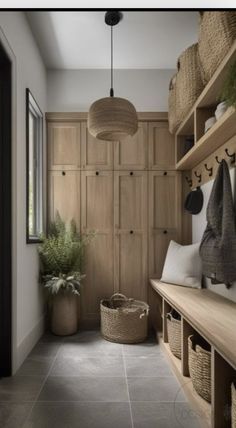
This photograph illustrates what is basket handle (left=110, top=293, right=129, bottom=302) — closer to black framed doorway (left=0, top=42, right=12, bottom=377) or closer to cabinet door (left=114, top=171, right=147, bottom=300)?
cabinet door (left=114, top=171, right=147, bottom=300)

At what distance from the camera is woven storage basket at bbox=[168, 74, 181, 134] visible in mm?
3349

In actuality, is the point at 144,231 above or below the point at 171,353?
above

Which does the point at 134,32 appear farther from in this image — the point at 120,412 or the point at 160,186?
the point at 120,412

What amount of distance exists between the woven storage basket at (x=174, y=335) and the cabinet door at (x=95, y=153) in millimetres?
1769

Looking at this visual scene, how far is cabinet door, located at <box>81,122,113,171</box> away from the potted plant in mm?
767

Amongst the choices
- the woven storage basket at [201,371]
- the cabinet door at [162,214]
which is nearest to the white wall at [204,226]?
the cabinet door at [162,214]

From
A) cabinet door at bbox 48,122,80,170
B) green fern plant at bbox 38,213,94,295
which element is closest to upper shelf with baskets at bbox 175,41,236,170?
cabinet door at bbox 48,122,80,170

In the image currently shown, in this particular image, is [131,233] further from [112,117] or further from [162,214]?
[112,117]

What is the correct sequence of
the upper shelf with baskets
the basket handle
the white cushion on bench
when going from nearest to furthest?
the upper shelf with baskets
the white cushion on bench
the basket handle

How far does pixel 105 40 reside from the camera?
11.2 ft

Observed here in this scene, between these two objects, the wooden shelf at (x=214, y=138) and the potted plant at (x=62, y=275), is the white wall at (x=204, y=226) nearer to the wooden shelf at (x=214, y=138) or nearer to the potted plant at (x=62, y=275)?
the wooden shelf at (x=214, y=138)

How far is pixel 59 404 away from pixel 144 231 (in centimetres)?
210

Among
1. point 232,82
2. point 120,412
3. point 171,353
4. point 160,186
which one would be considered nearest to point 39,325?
point 171,353

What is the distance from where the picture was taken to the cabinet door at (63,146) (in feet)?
12.9
